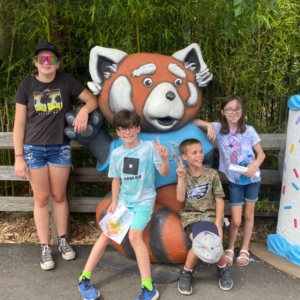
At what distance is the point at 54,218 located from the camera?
3496 mm

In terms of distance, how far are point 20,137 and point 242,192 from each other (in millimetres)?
1773

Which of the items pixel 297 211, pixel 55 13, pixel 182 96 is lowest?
pixel 297 211

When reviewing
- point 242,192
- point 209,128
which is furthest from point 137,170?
point 242,192

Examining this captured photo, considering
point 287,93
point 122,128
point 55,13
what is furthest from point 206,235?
point 55,13

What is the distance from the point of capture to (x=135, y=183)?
8.93 ft

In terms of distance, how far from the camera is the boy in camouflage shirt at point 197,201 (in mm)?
2705

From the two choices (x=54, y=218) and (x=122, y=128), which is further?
(x=54, y=218)

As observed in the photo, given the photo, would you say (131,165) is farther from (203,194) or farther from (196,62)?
(196,62)

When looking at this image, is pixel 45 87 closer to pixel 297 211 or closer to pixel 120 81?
pixel 120 81

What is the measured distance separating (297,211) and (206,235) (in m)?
0.92

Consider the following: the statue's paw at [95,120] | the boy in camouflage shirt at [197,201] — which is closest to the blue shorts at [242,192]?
the boy in camouflage shirt at [197,201]

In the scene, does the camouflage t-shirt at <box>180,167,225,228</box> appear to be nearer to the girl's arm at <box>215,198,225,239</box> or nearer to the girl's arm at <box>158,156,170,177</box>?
the girl's arm at <box>215,198,225,239</box>

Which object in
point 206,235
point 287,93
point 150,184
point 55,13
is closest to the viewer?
point 206,235

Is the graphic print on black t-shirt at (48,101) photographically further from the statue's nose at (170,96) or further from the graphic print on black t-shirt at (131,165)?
the statue's nose at (170,96)
